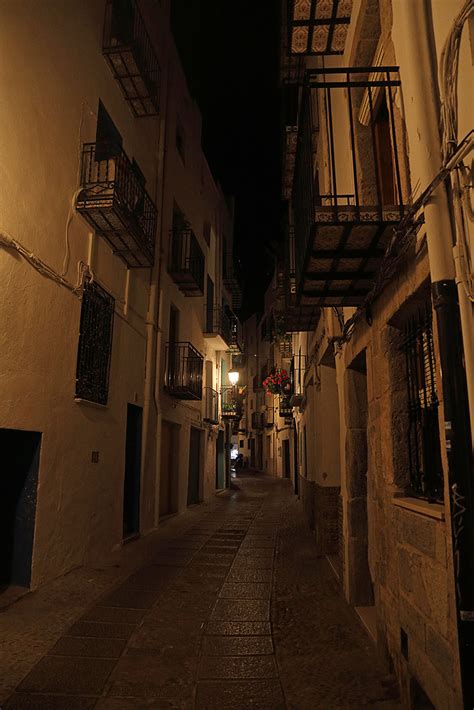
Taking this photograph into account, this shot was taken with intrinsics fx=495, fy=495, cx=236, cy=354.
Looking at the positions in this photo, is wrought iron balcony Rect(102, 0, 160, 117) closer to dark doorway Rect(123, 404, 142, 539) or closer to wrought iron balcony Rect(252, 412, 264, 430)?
dark doorway Rect(123, 404, 142, 539)

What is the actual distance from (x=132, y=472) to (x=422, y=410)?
6889 mm

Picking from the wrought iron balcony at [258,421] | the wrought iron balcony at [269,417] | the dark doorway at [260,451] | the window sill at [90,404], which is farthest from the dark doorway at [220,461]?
the dark doorway at [260,451]

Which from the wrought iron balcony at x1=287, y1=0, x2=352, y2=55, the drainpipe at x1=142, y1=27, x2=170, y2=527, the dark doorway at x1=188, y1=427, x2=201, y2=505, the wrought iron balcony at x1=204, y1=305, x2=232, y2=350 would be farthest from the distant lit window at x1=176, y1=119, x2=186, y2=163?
the wrought iron balcony at x1=287, y1=0, x2=352, y2=55

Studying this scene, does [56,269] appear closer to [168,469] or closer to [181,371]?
[181,371]

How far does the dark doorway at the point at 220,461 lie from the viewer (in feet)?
66.9

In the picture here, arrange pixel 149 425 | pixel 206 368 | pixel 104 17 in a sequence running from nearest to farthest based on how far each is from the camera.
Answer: pixel 104 17 → pixel 149 425 → pixel 206 368

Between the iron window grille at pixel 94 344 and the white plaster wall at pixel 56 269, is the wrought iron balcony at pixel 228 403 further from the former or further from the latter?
the iron window grille at pixel 94 344

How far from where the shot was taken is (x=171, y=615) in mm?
4953

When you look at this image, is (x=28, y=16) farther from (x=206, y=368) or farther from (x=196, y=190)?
(x=206, y=368)

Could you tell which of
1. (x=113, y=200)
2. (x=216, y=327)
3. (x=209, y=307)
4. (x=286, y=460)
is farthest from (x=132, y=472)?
(x=286, y=460)

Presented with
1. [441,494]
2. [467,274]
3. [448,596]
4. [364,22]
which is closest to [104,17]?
[364,22]

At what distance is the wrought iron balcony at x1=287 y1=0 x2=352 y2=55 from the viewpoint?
5156 millimetres

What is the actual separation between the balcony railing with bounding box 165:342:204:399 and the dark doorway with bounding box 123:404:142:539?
1514 mm

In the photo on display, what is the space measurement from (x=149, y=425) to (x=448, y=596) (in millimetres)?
7660
